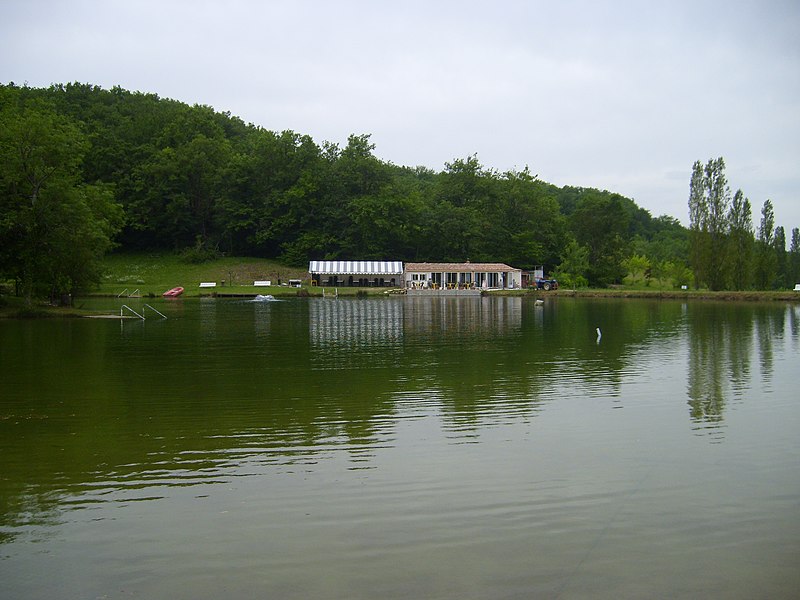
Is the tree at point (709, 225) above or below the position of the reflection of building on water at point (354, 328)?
above

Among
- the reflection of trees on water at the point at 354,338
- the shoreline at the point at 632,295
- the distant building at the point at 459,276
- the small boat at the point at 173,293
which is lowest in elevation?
the reflection of trees on water at the point at 354,338

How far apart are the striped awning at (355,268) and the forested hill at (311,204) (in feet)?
16.5

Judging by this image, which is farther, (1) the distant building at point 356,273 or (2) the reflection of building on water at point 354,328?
(1) the distant building at point 356,273

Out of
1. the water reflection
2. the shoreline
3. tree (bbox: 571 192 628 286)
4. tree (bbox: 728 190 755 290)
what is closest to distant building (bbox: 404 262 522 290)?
the shoreline

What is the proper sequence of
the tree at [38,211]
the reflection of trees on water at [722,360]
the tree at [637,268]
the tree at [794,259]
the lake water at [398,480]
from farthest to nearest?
the tree at [637,268], the tree at [794,259], the tree at [38,211], the reflection of trees on water at [722,360], the lake water at [398,480]

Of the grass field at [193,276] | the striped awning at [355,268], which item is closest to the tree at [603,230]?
the striped awning at [355,268]

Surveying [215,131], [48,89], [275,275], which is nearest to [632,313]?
[275,275]

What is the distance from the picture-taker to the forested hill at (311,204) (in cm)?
8644

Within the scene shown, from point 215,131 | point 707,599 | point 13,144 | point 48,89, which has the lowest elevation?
point 707,599

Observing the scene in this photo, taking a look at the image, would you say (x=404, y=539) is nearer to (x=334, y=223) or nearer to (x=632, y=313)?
(x=632, y=313)

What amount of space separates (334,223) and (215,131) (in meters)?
24.8

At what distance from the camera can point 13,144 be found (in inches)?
1543

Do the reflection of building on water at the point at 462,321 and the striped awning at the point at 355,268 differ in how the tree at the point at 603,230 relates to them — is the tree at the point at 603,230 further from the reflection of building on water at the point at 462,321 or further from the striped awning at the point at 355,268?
the reflection of building on water at the point at 462,321

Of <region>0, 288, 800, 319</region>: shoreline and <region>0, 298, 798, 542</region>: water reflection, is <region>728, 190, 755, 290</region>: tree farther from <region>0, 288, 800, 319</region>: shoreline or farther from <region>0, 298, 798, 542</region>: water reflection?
<region>0, 298, 798, 542</region>: water reflection
